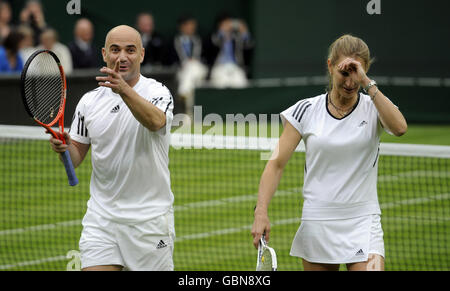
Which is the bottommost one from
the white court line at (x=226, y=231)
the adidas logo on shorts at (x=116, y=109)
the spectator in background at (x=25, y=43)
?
the white court line at (x=226, y=231)

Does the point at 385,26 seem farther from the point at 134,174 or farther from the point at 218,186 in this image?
the point at 134,174

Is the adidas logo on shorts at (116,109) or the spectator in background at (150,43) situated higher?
the spectator in background at (150,43)

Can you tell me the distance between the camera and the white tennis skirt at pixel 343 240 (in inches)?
204

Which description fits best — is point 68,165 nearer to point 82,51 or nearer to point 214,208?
point 214,208

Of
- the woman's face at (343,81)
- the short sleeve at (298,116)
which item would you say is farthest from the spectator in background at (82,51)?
the woman's face at (343,81)

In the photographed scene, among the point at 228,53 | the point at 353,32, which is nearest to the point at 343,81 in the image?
the point at 228,53

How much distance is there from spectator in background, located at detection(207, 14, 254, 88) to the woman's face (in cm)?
1659

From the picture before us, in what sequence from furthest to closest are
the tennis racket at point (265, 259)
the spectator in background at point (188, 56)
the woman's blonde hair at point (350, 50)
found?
the spectator in background at point (188, 56) < the woman's blonde hair at point (350, 50) < the tennis racket at point (265, 259)

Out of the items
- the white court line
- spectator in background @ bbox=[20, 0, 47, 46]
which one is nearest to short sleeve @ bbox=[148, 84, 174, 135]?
the white court line

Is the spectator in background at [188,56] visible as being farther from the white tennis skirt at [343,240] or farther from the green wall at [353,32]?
the white tennis skirt at [343,240]

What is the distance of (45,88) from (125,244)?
1.36m

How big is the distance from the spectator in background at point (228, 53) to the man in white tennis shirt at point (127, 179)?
16341 millimetres

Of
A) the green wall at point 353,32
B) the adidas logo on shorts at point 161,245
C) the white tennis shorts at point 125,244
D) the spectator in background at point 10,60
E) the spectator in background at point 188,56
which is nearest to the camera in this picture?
the white tennis shorts at point 125,244
